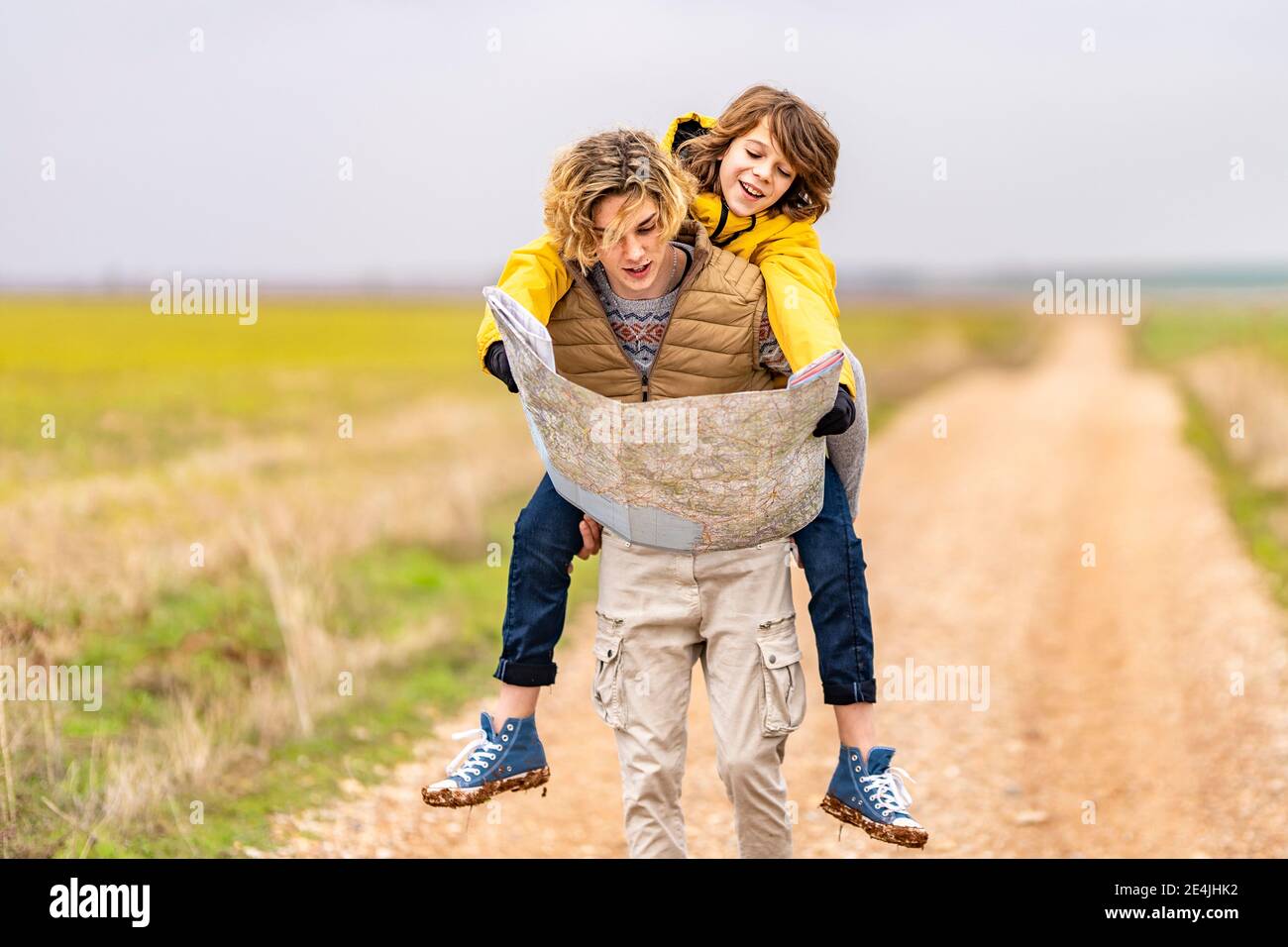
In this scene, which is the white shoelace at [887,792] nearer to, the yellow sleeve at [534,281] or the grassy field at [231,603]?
the yellow sleeve at [534,281]

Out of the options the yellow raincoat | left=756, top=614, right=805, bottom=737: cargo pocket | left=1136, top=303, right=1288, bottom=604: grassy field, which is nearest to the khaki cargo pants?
left=756, top=614, right=805, bottom=737: cargo pocket

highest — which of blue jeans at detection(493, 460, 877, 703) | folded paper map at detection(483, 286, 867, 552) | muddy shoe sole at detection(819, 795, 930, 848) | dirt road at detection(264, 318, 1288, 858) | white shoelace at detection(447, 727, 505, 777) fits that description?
folded paper map at detection(483, 286, 867, 552)

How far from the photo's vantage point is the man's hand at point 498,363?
329cm

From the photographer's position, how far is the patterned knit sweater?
3324 mm

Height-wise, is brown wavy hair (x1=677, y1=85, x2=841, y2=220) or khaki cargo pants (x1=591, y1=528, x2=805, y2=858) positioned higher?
brown wavy hair (x1=677, y1=85, x2=841, y2=220)

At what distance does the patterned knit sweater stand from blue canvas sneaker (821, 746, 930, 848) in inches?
42.1

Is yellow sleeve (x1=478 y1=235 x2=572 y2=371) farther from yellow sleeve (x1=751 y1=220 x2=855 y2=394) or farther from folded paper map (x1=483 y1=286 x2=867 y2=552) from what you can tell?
yellow sleeve (x1=751 y1=220 x2=855 y2=394)

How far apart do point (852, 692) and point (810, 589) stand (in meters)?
0.30

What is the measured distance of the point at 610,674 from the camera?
343cm

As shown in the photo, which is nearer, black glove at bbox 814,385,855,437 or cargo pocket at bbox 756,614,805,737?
black glove at bbox 814,385,855,437

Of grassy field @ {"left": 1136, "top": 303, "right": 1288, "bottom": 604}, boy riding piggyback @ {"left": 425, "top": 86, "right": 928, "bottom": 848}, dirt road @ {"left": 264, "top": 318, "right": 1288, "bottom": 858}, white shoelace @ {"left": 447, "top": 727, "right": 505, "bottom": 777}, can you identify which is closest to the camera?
boy riding piggyback @ {"left": 425, "top": 86, "right": 928, "bottom": 848}

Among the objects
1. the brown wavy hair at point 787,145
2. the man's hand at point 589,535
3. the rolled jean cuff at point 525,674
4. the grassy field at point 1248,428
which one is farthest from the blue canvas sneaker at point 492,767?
the grassy field at point 1248,428

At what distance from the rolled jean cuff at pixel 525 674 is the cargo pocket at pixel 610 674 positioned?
134 millimetres

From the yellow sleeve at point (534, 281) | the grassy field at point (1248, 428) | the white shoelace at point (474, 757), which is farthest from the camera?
the grassy field at point (1248, 428)
